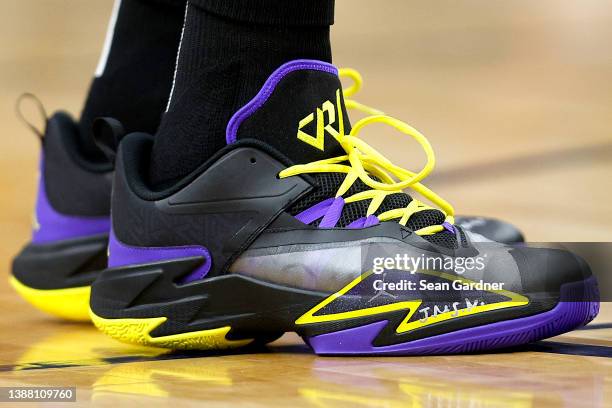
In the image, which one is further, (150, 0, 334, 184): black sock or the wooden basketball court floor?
(150, 0, 334, 184): black sock

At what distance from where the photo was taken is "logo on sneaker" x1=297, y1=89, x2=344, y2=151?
111cm

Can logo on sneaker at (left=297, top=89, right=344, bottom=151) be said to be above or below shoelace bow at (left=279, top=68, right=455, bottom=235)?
above

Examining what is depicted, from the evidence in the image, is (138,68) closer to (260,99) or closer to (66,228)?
(66,228)

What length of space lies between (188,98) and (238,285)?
8.1 inches

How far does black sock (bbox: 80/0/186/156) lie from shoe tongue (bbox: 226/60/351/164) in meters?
0.38

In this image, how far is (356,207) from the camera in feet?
3.59

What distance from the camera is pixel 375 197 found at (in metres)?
1.09

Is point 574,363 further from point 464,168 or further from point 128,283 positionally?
point 464,168

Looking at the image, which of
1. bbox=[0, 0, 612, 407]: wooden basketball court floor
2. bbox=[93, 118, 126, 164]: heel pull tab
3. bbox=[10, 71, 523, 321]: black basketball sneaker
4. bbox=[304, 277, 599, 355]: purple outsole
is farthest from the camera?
bbox=[10, 71, 523, 321]: black basketball sneaker

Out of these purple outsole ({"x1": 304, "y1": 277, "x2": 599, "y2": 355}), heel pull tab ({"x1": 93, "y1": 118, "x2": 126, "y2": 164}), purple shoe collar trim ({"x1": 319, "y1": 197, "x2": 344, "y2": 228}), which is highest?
heel pull tab ({"x1": 93, "y1": 118, "x2": 126, "y2": 164})

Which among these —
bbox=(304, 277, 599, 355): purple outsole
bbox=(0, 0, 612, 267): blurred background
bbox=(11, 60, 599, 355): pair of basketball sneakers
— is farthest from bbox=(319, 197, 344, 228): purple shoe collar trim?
bbox=(0, 0, 612, 267): blurred background

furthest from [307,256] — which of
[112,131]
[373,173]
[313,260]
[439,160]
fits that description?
[439,160]

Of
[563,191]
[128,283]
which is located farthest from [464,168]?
[128,283]

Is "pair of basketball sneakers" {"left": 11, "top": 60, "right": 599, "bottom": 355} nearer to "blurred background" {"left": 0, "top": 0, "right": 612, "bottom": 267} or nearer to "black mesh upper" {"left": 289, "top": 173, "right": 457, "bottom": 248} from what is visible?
"black mesh upper" {"left": 289, "top": 173, "right": 457, "bottom": 248}
